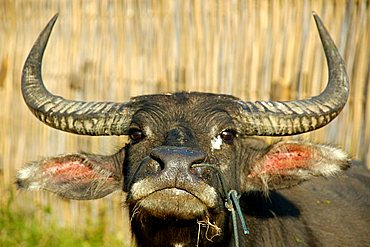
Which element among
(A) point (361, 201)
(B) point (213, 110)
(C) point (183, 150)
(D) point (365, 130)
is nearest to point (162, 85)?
(D) point (365, 130)

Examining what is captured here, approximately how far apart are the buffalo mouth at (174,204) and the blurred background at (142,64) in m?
2.66

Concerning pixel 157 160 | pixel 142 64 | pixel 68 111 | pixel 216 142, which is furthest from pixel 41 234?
pixel 157 160

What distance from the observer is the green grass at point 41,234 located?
33.1 feet

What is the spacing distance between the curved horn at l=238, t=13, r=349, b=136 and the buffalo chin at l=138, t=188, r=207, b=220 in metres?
1.18

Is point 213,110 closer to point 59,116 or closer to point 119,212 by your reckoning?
point 59,116

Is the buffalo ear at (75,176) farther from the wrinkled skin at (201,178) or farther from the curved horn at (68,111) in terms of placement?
the curved horn at (68,111)

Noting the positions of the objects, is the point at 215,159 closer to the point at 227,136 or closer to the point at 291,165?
the point at 227,136

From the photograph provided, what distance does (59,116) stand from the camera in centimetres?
647

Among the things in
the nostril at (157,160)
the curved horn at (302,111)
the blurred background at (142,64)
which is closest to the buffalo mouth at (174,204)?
the nostril at (157,160)

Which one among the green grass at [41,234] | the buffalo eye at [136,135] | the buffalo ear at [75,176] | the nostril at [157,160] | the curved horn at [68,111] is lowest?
the green grass at [41,234]

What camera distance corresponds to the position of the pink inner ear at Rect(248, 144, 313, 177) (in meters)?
6.30

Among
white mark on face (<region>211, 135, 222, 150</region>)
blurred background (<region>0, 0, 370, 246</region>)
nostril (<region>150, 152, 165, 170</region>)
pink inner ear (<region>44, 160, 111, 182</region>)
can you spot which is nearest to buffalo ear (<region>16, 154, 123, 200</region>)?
pink inner ear (<region>44, 160, 111, 182</region>)

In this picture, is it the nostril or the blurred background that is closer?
the nostril

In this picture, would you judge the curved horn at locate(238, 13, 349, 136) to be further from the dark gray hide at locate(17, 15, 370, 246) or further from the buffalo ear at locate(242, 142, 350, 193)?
the buffalo ear at locate(242, 142, 350, 193)
